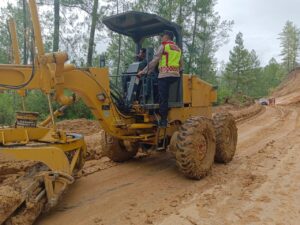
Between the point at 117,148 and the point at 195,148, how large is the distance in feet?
5.86

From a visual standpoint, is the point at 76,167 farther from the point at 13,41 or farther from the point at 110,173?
the point at 13,41

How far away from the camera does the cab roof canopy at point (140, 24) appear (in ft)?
20.8

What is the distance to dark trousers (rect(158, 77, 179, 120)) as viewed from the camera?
20.2 feet

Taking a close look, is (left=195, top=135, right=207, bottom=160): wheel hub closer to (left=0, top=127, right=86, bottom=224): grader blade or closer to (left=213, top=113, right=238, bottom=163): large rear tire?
(left=213, top=113, right=238, bottom=163): large rear tire

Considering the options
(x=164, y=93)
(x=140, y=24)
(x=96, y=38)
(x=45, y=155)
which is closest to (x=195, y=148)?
(x=164, y=93)

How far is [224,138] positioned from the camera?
7.28 meters

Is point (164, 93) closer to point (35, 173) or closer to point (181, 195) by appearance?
point (181, 195)

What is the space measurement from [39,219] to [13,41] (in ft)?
7.98

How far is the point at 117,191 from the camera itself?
5.52 metres

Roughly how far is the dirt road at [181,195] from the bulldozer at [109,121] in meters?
0.35

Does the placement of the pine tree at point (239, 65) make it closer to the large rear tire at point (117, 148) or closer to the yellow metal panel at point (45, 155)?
the large rear tire at point (117, 148)

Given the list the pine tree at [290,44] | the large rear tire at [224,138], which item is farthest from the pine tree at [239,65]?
the large rear tire at [224,138]

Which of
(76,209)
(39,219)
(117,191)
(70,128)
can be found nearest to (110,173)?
(117,191)

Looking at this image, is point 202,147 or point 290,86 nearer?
point 202,147
